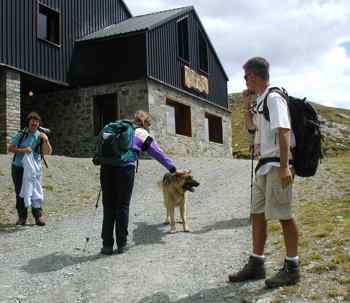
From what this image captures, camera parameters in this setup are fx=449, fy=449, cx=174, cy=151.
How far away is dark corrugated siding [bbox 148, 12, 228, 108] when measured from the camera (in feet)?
63.1

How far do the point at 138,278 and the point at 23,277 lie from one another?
1.41 m

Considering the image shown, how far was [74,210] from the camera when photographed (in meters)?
9.52

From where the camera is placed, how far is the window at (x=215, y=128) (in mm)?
24391

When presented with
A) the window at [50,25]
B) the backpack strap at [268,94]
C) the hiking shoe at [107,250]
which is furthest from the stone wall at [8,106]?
the backpack strap at [268,94]

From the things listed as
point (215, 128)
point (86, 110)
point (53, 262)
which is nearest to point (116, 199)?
point (53, 262)

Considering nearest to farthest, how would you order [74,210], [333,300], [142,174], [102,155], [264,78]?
[333,300] → [264,78] → [102,155] → [74,210] → [142,174]

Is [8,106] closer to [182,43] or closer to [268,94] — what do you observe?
[182,43]

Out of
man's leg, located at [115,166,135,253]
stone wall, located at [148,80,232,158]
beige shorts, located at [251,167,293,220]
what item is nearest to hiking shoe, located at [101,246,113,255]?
man's leg, located at [115,166,135,253]

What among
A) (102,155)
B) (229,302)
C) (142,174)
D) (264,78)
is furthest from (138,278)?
(142,174)

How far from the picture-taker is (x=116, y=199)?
18.9ft

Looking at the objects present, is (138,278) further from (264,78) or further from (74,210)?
(74,210)

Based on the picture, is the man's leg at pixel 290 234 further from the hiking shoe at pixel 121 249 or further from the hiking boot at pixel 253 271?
the hiking shoe at pixel 121 249

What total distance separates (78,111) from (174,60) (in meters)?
5.17

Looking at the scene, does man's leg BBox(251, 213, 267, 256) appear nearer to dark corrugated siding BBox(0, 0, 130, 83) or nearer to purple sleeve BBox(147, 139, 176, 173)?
purple sleeve BBox(147, 139, 176, 173)
